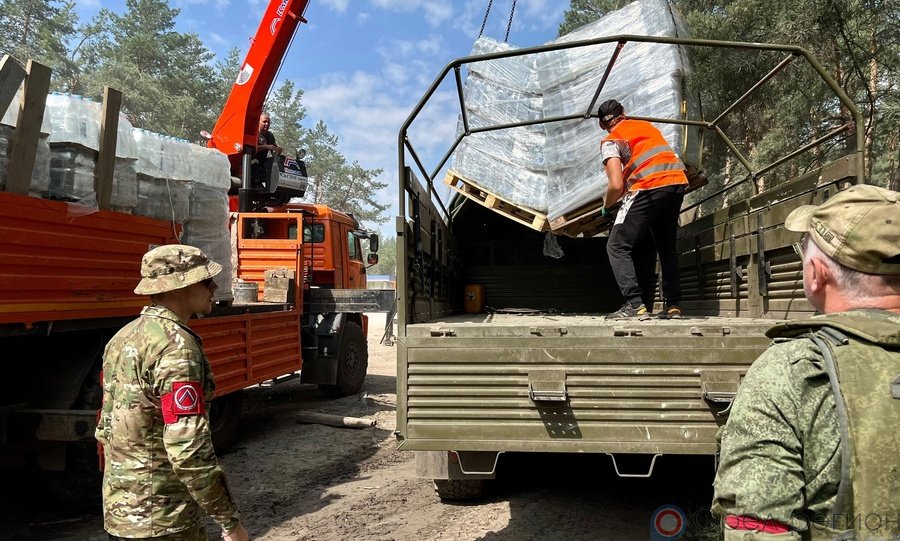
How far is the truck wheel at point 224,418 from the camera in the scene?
5383 mm

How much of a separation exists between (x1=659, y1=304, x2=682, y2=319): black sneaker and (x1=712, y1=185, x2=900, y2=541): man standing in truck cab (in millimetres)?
2549

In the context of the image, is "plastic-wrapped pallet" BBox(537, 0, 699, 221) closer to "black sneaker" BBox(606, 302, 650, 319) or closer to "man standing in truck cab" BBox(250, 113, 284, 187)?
"black sneaker" BBox(606, 302, 650, 319)

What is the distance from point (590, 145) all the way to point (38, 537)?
478 cm

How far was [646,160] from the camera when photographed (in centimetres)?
371

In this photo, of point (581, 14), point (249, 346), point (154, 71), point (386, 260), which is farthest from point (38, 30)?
point (386, 260)

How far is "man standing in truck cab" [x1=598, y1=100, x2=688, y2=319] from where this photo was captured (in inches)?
144

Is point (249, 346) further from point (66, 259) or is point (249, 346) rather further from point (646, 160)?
point (646, 160)

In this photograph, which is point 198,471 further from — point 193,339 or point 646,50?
point 646,50

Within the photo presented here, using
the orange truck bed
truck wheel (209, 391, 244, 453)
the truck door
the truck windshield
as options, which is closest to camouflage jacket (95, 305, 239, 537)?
the orange truck bed

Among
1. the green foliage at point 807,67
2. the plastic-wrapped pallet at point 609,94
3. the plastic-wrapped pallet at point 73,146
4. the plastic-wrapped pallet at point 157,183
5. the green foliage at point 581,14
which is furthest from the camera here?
the green foliage at point 581,14

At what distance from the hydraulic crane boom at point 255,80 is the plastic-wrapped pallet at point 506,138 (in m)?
3.44

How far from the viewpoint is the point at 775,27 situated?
7.95 metres

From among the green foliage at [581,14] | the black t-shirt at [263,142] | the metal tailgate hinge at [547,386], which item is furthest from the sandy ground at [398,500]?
the green foliage at [581,14]

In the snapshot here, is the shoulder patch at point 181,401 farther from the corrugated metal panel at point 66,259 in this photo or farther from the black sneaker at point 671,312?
the black sneaker at point 671,312
